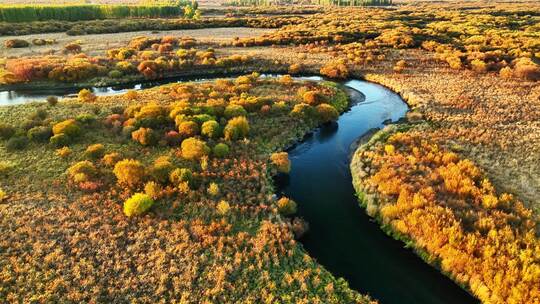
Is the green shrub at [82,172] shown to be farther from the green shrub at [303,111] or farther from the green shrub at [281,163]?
the green shrub at [303,111]

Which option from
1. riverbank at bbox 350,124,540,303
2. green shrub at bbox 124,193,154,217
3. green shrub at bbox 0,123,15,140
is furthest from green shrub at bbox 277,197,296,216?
green shrub at bbox 0,123,15,140

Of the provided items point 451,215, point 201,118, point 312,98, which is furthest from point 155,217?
point 312,98

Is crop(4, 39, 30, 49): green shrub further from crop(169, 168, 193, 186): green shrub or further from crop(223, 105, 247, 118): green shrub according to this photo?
crop(169, 168, 193, 186): green shrub

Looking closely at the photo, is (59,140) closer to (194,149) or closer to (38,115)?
(38,115)

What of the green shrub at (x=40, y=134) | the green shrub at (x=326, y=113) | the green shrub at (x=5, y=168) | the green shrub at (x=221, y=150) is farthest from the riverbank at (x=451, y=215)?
the green shrub at (x=40, y=134)

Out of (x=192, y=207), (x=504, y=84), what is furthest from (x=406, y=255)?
(x=504, y=84)

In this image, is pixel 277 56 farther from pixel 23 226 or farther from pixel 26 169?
pixel 23 226
